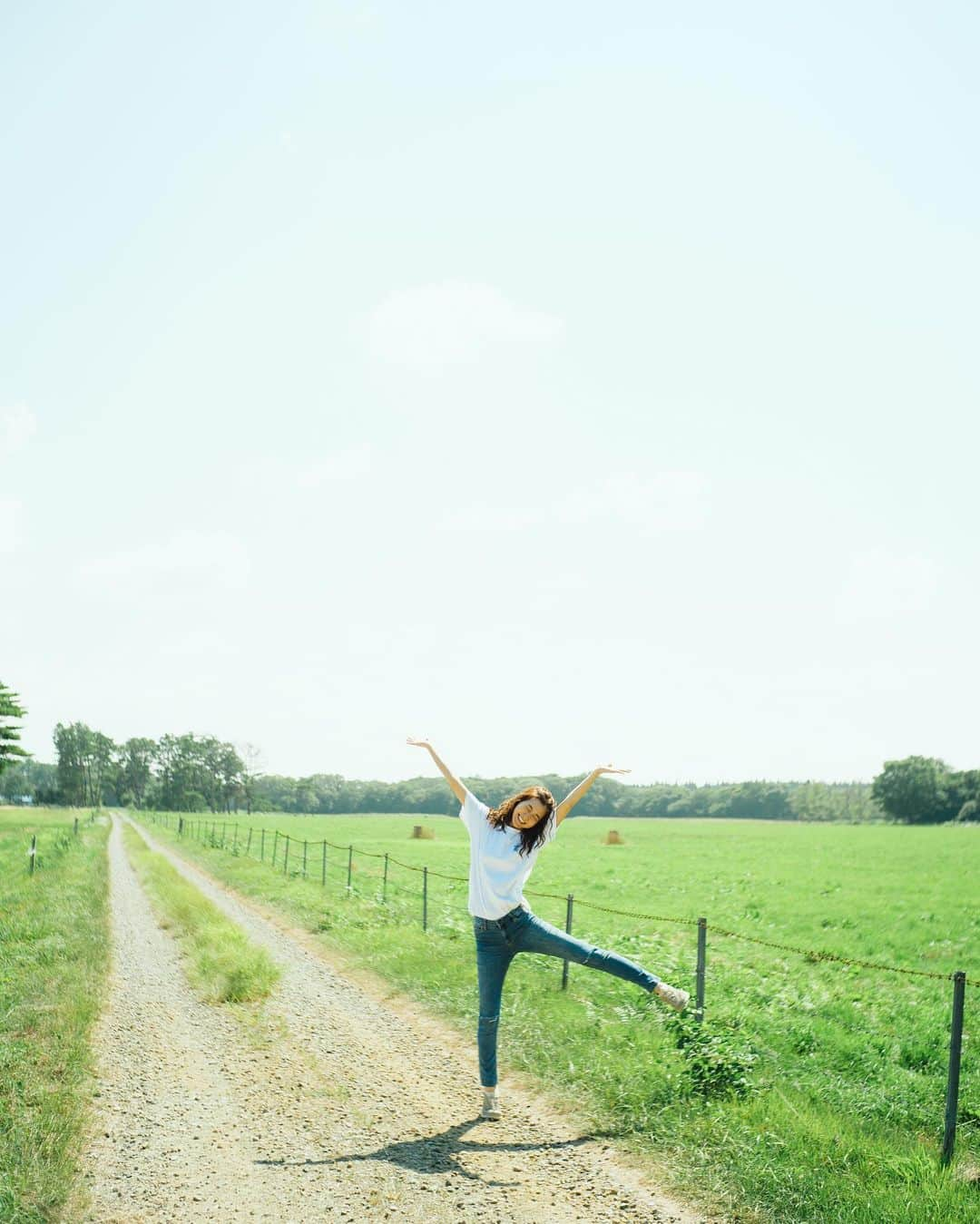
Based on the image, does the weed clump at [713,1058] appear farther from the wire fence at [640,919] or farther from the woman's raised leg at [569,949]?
the woman's raised leg at [569,949]

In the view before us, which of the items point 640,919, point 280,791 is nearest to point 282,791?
point 280,791

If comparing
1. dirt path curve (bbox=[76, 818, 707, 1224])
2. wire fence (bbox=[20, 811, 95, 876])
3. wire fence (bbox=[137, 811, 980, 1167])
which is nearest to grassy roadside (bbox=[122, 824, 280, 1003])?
dirt path curve (bbox=[76, 818, 707, 1224])

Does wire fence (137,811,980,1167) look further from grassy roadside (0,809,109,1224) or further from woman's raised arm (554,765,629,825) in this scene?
grassy roadside (0,809,109,1224)

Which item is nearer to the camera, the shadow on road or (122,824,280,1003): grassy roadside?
the shadow on road

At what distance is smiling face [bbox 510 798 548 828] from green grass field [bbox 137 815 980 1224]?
232 centimetres

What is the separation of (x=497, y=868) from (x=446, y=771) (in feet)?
2.72

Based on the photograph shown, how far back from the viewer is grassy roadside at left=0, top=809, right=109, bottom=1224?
5.24 m

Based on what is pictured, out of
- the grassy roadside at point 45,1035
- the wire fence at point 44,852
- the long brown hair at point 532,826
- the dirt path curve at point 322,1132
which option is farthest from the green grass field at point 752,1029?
the wire fence at point 44,852

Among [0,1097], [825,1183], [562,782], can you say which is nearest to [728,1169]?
[825,1183]

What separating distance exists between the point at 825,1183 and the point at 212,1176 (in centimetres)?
373

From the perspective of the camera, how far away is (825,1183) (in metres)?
5.32

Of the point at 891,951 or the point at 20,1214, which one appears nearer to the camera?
the point at 20,1214

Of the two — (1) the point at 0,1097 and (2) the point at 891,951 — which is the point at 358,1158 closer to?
(1) the point at 0,1097

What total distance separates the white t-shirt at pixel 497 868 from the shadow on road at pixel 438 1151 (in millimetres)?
1496
